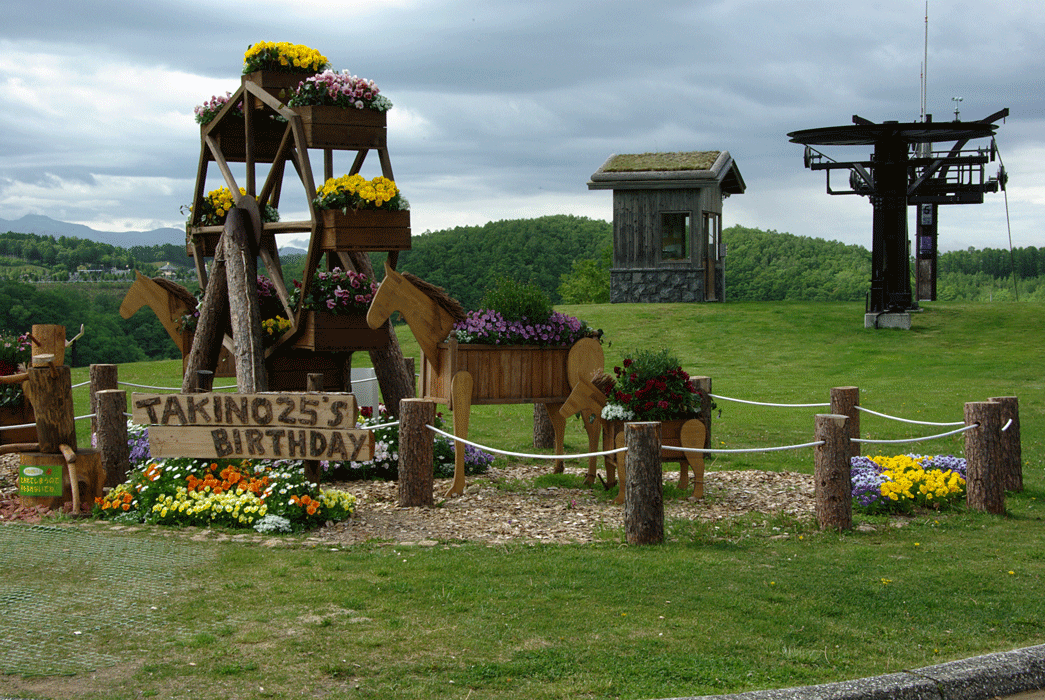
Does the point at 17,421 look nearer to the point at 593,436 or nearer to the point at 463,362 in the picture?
the point at 463,362

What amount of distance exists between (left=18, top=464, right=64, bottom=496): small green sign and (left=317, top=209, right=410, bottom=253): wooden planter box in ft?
11.5

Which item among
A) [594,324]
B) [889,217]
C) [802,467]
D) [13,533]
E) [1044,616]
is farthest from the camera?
[594,324]

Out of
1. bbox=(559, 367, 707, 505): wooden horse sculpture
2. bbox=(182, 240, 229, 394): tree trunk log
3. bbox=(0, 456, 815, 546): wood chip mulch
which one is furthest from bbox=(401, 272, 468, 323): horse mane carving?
bbox=(182, 240, 229, 394): tree trunk log

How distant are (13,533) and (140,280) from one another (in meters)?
5.38

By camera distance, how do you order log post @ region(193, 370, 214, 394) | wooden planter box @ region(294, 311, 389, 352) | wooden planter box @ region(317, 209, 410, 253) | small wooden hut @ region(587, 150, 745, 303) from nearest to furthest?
wooden planter box @ region(317, 209, 410, 253) < wooden planter box @ region(294, 311, 389, 352) < log post @ region(193, 370, 214, 394) < small wooden hut @ region(587, 150, 745, 303)

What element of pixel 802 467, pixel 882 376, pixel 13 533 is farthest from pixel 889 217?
pixel 13 533

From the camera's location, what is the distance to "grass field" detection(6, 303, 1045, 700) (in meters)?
4.81

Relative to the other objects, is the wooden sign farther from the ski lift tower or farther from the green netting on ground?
the ski lift tower

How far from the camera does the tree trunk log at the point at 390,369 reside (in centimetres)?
1140

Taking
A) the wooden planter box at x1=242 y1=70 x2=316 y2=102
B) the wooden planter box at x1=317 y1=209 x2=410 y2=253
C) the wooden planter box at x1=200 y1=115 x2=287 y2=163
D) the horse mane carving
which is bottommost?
the horse mane carving

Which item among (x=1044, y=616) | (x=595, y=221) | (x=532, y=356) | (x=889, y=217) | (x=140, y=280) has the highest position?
(x=595, y=221)

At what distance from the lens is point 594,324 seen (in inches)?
1111

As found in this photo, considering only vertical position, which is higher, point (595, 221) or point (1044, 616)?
point (595, 221)

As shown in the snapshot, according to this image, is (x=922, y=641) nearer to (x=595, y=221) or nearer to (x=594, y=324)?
(x=594, y=324)
